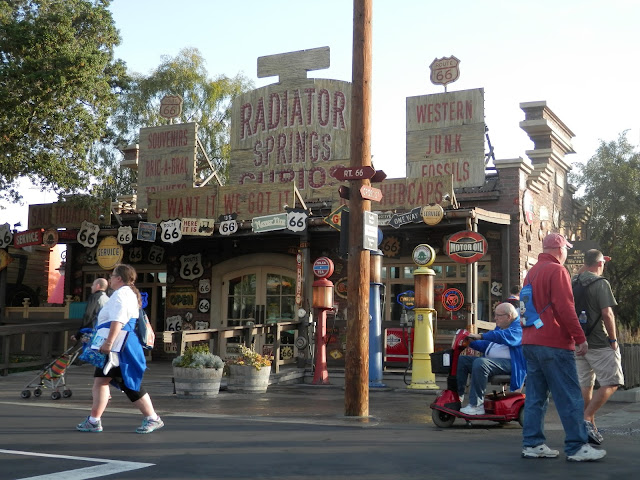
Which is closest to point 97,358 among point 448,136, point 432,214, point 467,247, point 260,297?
point 467,247

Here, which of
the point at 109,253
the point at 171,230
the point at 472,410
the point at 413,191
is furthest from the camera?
the point at 109,253

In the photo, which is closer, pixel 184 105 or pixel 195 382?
pixel 195 382

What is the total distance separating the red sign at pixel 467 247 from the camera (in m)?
15.2

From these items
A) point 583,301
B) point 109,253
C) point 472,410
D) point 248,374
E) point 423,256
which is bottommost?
point 472,410

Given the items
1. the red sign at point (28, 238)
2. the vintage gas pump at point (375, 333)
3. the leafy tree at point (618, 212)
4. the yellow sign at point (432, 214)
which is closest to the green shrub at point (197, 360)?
the vintage gas pump at point (375, 333)

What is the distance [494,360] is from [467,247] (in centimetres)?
658

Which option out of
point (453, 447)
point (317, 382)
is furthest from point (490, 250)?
point (453, 447)

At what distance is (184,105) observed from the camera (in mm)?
35625

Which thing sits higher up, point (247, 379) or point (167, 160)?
point (167, 160)

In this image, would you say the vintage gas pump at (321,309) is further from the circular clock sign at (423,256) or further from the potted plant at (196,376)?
the potted plant at (196,376)

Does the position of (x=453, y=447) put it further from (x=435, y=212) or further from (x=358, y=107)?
(x=435, y=212)

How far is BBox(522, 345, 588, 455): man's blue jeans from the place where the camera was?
251 inches

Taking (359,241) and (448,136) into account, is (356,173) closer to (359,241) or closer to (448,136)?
(359,241)

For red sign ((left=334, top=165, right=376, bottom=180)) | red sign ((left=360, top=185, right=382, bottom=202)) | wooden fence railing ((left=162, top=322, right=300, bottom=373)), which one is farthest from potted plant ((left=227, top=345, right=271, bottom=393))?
red sign ((left=334, top=165, right=376, bottom=180))
